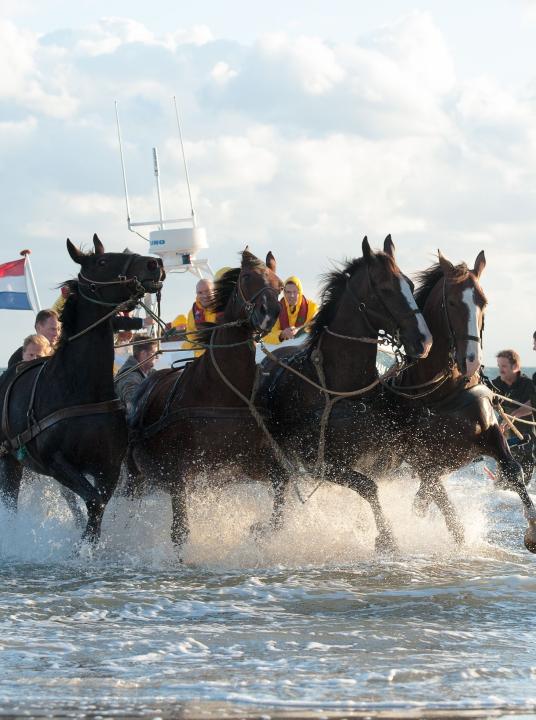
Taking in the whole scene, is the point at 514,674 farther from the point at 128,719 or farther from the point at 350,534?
the point at 350,534

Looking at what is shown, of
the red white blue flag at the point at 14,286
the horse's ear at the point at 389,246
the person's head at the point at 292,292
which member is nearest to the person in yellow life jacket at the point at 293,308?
the person's head at the point at 292,292

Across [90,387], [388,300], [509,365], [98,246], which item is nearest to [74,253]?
[98,246]

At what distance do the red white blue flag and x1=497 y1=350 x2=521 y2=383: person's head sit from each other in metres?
6.81

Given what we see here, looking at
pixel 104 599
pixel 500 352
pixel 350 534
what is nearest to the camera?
pixel 104 599

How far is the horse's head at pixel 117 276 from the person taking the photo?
8.34 m

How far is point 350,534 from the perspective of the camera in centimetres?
950

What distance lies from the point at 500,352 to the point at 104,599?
7.38m

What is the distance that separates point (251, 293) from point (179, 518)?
69.2 inches

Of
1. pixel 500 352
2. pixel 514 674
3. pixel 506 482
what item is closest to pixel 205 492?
pixel 506 482

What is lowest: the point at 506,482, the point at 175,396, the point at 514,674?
the point at 514,674

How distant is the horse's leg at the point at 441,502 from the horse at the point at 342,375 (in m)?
0.55

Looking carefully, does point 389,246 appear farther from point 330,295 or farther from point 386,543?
point 386,543

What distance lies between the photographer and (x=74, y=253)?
28.2 feet

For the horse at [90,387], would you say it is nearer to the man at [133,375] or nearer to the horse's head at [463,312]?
the man at [133,375]
